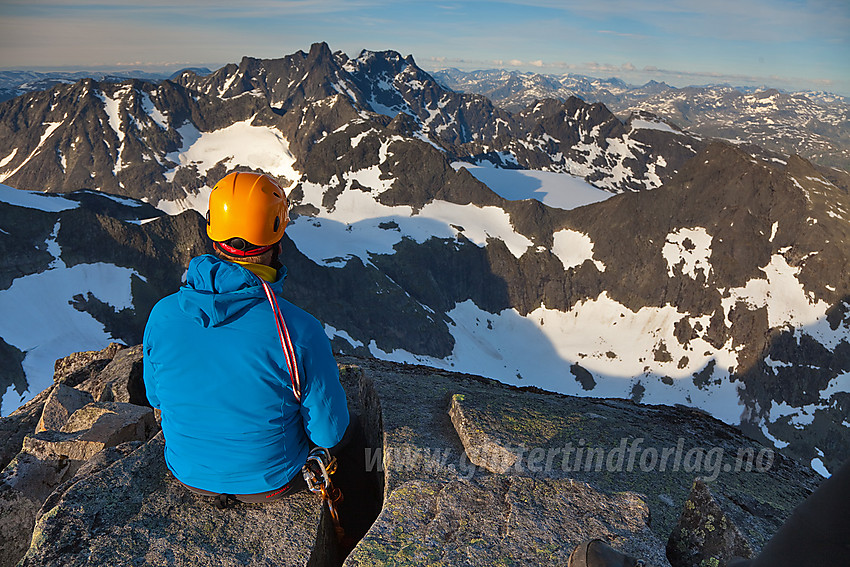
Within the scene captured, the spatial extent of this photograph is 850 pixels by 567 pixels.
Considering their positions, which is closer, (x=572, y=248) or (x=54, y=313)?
(x=54, y=313)

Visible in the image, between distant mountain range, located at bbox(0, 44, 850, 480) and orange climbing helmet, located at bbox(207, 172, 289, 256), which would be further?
distant mountain range, located at bbox(0, 44, 850, 480)

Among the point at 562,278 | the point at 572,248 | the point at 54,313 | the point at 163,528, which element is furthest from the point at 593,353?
the point at 163,528

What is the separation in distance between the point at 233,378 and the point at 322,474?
198 centimetres

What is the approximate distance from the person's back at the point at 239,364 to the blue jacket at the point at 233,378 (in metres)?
0.01

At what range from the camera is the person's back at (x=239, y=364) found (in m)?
4.67

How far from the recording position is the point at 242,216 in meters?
5.05

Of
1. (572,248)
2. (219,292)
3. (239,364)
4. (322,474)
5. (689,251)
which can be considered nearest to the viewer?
(219,292)

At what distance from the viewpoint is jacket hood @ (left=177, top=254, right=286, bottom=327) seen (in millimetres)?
4562

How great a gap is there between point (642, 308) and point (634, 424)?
159 metres

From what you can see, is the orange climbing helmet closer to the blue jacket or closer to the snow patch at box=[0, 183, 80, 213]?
the blue jacket

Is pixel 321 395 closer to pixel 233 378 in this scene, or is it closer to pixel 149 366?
pixel 233 378

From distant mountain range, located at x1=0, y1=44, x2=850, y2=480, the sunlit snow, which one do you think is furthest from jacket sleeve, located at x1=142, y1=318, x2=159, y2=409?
the sunlit snow

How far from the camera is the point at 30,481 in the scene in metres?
7.49

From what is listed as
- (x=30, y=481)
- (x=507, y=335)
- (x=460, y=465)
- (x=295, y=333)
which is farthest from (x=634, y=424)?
(x=507, y=335)
